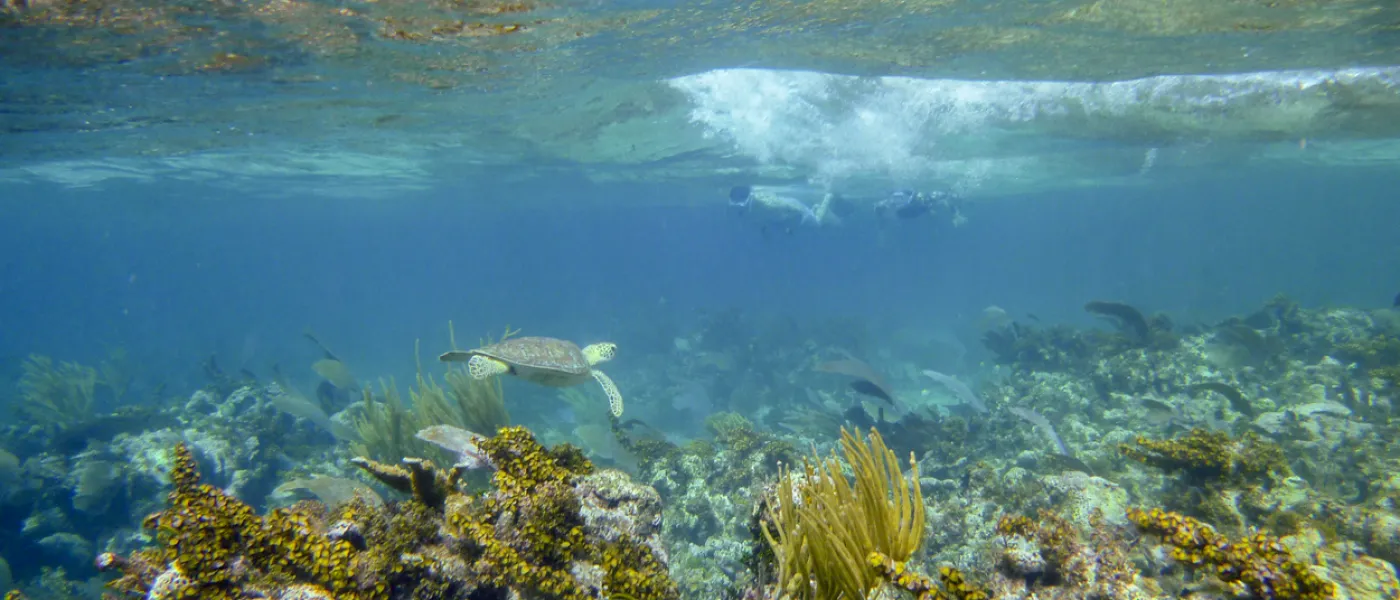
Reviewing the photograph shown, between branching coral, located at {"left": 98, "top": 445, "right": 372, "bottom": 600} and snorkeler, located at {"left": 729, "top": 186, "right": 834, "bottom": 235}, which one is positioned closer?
branching coral, located at {"left": 98, "top": 445, "right": 372, "bottom": 600}

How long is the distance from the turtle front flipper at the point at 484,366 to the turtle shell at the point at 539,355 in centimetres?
6

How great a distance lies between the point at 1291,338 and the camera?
14969 mm

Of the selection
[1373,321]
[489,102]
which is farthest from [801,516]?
[1373,321]

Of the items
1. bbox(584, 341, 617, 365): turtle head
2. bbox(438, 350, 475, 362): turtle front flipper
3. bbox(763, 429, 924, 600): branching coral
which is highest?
bbox(763, 429, 924, 600): branching coral

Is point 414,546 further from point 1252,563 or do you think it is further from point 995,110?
point 995,110

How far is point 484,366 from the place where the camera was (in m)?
6.73

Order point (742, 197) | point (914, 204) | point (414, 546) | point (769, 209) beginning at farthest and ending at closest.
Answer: point (769, 209)
point (742, 197)
point (914, 204)
point (414, 546)

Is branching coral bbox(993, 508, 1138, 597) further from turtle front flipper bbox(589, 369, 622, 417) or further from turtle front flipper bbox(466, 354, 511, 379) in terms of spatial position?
turtle front flipper bbox(466, 354, 511, 379)

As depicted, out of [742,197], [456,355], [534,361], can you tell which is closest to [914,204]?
[742,197]

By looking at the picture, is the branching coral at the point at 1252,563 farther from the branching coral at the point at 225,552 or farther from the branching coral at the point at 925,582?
the branching coral at the point at 225,552

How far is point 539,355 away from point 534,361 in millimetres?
160

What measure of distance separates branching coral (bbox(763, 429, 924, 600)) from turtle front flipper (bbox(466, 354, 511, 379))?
4708 mm

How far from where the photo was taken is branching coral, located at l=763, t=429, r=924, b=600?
8.14 feet

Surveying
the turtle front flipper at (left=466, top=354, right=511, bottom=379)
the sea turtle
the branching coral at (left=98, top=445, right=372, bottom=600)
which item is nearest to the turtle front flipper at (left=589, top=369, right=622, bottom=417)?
the sea turtle
